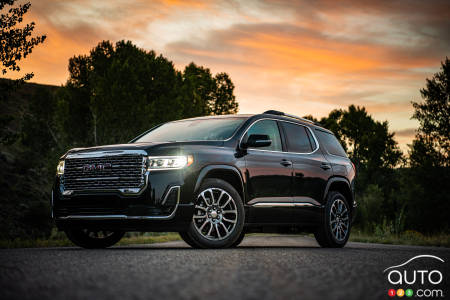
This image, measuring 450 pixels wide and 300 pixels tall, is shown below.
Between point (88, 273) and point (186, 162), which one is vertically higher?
point (186, 162)

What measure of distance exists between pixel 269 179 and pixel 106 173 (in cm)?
260

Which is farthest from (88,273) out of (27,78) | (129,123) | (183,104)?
(183,104)

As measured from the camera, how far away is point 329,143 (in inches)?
455

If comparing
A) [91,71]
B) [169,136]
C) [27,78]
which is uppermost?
[91,71]

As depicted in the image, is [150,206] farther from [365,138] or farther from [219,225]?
[365,138]

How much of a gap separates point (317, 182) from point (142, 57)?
35.1 meters

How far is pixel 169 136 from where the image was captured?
31.8 feet

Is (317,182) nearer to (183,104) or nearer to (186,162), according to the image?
(186,162)

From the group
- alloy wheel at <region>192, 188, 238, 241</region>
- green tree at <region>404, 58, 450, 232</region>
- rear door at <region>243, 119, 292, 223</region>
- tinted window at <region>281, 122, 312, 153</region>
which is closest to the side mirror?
rear door at <region>243, 119, 292, 223</region>

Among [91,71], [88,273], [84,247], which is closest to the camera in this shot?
[88,273]

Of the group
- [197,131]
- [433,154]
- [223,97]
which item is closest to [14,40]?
[197,131]

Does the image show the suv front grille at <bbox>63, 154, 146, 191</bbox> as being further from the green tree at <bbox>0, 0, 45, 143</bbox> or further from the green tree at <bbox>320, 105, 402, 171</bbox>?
the green tree at <bbox>320, 105, 402, 171</bbox>

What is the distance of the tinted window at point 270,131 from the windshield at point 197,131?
26 cm

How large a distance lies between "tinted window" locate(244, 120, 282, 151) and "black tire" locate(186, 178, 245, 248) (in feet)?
4.27
